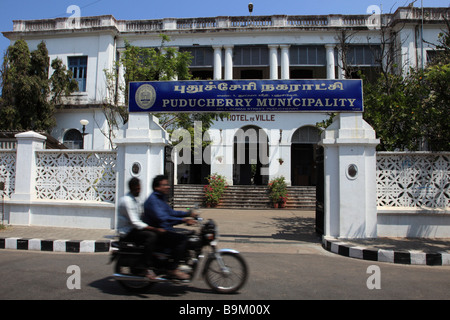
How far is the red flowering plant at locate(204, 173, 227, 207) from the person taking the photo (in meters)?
15.8

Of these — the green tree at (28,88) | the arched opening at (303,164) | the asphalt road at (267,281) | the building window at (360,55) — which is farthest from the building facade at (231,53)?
the asphalt road at (267,281)

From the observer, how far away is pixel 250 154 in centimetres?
1983

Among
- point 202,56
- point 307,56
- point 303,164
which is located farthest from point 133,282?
point 307,56

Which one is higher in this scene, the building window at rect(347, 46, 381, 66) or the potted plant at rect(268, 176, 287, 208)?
the building window at rect(347, 46, 381, 66)

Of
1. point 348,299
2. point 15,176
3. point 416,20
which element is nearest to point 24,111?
point 15,176

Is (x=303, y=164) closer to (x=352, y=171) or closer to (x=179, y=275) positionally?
(x=352, y=171)

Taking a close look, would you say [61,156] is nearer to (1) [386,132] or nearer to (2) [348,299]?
(2) [348,299]

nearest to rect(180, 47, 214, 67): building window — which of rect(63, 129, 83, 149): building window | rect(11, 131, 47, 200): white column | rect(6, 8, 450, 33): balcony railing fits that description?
rect(6, 8, 450, 33): balcony railing

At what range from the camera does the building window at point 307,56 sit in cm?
1912

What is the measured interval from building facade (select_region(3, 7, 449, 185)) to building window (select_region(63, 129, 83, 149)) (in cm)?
5

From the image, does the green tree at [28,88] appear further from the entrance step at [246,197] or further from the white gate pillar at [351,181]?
the white gate pillar at [351,181]

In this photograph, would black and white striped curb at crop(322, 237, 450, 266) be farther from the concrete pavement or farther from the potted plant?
the potted plant

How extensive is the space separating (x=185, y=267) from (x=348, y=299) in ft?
6.39
